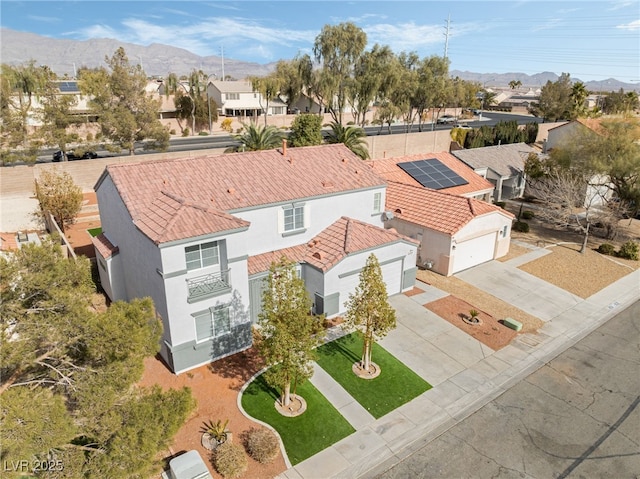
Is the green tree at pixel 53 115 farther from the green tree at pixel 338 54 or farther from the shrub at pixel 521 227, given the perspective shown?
the shrub at pixel 521 227

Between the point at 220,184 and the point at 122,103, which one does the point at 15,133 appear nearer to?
the point at 122,103

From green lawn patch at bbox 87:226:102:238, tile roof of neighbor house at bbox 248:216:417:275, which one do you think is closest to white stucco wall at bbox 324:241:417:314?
tile roof of neighbor house at bbox 248:216:417:275

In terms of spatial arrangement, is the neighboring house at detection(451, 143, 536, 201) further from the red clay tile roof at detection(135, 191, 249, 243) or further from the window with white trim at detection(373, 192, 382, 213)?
the red clay tile roof at detection(135, 191, 249, 243)

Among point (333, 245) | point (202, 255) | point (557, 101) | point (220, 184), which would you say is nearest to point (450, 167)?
point (333, 245)

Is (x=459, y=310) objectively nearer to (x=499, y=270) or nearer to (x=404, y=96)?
(x=499, y=270)

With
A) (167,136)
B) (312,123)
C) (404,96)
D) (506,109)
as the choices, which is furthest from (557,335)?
(506,109)

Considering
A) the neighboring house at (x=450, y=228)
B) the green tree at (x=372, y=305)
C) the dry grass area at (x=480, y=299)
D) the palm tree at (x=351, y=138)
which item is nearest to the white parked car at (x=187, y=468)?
the green tree at (x=372, y=305)

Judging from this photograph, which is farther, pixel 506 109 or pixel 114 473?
pixel 506 109
